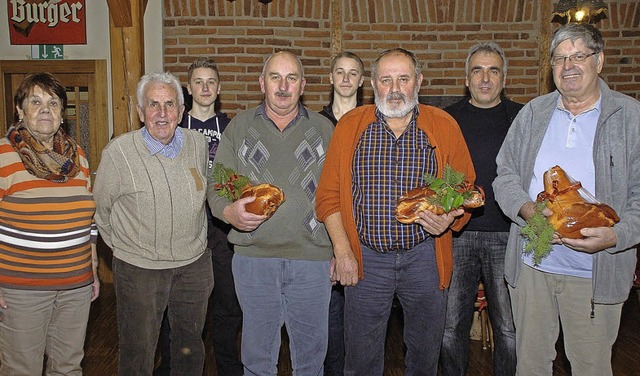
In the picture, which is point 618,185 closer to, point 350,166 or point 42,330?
point 350,166

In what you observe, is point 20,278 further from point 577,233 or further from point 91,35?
point 91,35

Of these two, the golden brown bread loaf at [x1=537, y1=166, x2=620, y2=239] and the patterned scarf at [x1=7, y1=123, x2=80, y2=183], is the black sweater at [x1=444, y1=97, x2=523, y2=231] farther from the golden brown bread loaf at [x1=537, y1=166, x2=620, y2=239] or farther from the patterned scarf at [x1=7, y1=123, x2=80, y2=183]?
the patterned scarf at [x1=7, y1=123, x2=80, y2=183]

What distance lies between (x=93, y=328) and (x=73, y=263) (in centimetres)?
228

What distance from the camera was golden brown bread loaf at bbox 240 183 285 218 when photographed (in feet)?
8.95

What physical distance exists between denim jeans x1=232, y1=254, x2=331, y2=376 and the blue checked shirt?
1.12 feet

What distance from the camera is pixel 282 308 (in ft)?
9.87

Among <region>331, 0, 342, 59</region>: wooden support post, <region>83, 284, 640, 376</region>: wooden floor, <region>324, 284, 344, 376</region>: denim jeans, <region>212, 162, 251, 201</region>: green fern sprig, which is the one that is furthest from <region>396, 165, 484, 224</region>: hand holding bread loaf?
<region>331, 0, 342, 59</region>: wooden support post

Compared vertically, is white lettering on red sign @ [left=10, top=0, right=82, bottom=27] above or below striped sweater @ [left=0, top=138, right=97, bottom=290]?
above

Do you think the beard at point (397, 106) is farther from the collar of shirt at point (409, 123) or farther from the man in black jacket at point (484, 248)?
the man in black jacket at point (484, 248)

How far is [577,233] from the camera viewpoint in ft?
8.07

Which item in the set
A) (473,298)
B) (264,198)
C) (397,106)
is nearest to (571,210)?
(397,106)

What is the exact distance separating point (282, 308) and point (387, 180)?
834mm

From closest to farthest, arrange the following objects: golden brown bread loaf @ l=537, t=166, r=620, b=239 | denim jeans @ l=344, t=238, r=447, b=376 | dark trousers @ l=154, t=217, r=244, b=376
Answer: golden brown bread loaf @ l=537, t=166, r=620, b=239
denim jeans @ l=344, t=238, r=447, b=376
dark trousers @ l=154, t=217, r=244, b=376

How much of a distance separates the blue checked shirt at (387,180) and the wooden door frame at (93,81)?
155 inches
